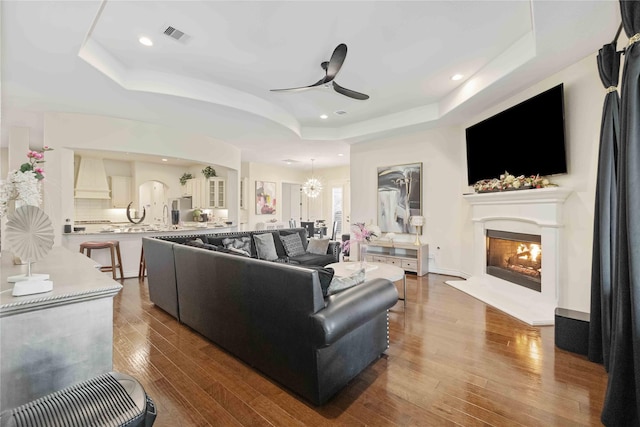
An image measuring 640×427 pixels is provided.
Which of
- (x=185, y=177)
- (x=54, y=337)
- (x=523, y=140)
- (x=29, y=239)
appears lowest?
A: (x=54, y=337)

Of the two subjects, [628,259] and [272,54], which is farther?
[272,54]

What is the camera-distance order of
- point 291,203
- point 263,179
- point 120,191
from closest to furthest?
point 120,191 < point 263,179 < point 291,203

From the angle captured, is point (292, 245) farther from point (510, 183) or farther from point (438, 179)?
point (510, 183)

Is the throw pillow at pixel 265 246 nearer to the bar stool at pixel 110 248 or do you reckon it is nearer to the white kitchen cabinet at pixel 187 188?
the bar stool at pixel 110 248

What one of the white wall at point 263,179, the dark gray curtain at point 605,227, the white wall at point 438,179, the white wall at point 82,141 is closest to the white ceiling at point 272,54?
the white wall at point 82,141

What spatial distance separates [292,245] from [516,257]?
363cm

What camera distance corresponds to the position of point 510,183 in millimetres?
3818

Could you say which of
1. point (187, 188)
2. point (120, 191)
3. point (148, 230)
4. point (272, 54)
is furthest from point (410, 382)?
point (120, 191)

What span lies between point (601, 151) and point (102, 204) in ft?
31.9

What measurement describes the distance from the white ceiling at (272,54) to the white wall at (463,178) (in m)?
0.36

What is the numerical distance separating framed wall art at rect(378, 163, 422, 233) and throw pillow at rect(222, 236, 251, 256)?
313 cm

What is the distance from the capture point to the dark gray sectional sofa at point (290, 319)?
72.1 inches

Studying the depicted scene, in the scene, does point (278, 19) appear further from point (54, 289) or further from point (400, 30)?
point (54, 289)

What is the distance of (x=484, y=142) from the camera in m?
4.47
